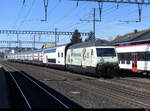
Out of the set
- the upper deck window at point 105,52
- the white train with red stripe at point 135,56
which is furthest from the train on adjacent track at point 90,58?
the white train with red stripe at point 135,56

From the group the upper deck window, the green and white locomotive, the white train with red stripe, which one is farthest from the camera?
the white train with red stripe

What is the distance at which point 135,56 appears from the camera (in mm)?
22453

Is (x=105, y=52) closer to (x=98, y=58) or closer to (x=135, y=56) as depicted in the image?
(x=98, y=58)

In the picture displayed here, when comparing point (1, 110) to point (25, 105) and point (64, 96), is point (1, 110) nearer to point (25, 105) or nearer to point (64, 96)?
point (25, 105)

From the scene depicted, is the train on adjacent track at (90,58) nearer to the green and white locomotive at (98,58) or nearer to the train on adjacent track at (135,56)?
the green and white locomotive at (98,58)

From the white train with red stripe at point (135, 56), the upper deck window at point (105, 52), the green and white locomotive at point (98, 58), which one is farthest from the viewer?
the white train with red stripe at point (135, 56)

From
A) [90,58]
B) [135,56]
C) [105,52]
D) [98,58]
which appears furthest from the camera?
[135,56]

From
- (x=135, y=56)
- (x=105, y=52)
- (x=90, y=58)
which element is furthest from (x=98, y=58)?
(x=135, y=56)

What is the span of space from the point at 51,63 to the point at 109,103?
84.7 feet

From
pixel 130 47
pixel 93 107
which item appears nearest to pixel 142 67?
pixel 130 47

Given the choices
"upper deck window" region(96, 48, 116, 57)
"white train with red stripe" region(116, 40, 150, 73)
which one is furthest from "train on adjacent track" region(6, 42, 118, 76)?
"white train with red stripe" region(116, 40, 150, 73)

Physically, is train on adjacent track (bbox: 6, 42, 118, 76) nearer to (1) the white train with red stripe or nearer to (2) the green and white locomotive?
(2) the green and white locomotive

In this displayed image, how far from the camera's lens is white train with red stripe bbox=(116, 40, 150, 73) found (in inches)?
820

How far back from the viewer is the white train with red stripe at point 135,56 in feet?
68.3
